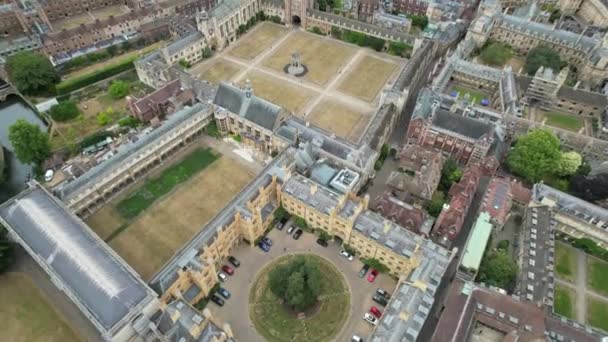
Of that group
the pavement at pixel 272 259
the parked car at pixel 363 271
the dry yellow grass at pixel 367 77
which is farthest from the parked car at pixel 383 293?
the dry yellow grass at pixel 367 77

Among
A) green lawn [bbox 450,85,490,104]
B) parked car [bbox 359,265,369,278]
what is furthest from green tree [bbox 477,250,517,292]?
green lawn [bbox 450,85,490,104]

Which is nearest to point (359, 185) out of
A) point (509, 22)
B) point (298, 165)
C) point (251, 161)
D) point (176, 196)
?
point (298, 165)

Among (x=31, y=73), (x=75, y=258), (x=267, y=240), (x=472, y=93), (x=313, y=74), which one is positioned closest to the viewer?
(x=75, y=258)

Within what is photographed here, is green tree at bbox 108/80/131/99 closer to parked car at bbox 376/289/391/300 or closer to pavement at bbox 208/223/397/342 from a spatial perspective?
pavement at bbox 208/223/397/342

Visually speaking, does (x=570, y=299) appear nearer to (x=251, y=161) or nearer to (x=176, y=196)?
(x=251, y=161)

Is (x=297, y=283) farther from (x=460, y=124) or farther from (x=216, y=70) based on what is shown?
(x=216, y=70)

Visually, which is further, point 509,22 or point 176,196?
point 509,22

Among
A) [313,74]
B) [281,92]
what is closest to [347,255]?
[281,92]
